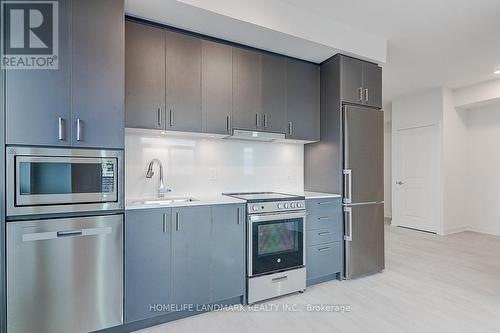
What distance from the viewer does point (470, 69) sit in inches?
158

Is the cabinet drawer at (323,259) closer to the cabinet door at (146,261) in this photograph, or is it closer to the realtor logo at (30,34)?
the cabinet door at (146,261)

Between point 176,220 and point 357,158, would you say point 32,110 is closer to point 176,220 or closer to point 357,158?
point 176,220

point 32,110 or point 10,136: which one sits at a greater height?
point 32,110

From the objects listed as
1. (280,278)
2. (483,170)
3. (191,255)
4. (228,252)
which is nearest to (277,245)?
(280,278)

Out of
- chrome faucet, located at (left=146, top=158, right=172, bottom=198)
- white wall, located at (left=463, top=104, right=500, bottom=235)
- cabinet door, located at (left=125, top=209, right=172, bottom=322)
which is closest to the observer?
cabinet door, located at (left=125, top=209, right=172, bottom=322)

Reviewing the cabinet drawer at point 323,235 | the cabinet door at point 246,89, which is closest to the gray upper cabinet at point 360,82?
the cabinet door at point 246,89

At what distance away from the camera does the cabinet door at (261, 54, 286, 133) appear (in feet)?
9.25

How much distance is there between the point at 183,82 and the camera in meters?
→ 2.41

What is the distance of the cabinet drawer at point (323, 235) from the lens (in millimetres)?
2729

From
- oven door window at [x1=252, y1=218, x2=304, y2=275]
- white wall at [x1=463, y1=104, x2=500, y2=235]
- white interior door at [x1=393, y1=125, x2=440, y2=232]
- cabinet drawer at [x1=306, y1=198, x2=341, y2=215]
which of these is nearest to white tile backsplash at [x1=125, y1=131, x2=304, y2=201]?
cabinet drawer at [x1=306, y1=198, x2=341, y2=215]

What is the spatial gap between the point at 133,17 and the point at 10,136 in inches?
52.5

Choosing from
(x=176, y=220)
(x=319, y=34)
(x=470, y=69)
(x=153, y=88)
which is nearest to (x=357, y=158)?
(x=319, y=34)

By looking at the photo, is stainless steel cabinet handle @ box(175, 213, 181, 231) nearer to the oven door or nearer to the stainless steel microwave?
the stainless steel microwave

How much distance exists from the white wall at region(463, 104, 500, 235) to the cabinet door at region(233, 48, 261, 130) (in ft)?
16.3
